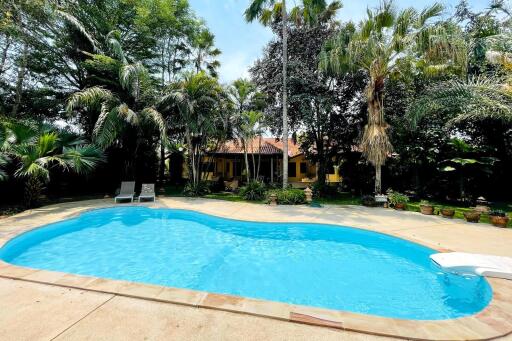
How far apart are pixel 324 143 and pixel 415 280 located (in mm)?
12466

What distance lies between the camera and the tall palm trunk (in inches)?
443

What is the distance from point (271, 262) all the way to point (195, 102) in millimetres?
10650

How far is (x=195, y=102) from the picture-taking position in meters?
13.4

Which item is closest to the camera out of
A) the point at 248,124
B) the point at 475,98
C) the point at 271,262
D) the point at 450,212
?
the point at 271,262

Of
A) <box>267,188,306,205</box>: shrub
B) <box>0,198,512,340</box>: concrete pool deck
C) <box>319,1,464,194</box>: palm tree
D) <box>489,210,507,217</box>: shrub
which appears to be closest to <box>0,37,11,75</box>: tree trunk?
<box>0,198,512,340</box>: concrete pool deck

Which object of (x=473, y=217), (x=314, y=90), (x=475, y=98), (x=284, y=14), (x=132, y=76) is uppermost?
(x=284, y=14)

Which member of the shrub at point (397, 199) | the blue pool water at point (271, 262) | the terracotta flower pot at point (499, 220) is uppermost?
the shrub at point (397, 199)

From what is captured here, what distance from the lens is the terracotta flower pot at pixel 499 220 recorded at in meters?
7.63

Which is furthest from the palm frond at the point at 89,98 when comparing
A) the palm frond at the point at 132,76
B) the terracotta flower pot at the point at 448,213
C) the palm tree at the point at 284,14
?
the terracotta flower pot at the point at 448,213

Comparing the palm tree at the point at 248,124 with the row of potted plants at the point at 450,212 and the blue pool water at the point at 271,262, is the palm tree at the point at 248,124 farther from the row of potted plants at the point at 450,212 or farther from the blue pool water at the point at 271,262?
the row of potted plants at the point at 450,212

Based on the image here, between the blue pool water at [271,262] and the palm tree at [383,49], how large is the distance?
6.43 meters

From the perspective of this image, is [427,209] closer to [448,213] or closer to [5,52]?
[448,213]

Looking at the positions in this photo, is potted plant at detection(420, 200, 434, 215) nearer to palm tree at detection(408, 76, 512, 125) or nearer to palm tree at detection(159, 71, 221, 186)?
palm tree at detection(408, 76, 512, 125)

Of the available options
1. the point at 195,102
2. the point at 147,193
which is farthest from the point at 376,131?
the point at 147,193
